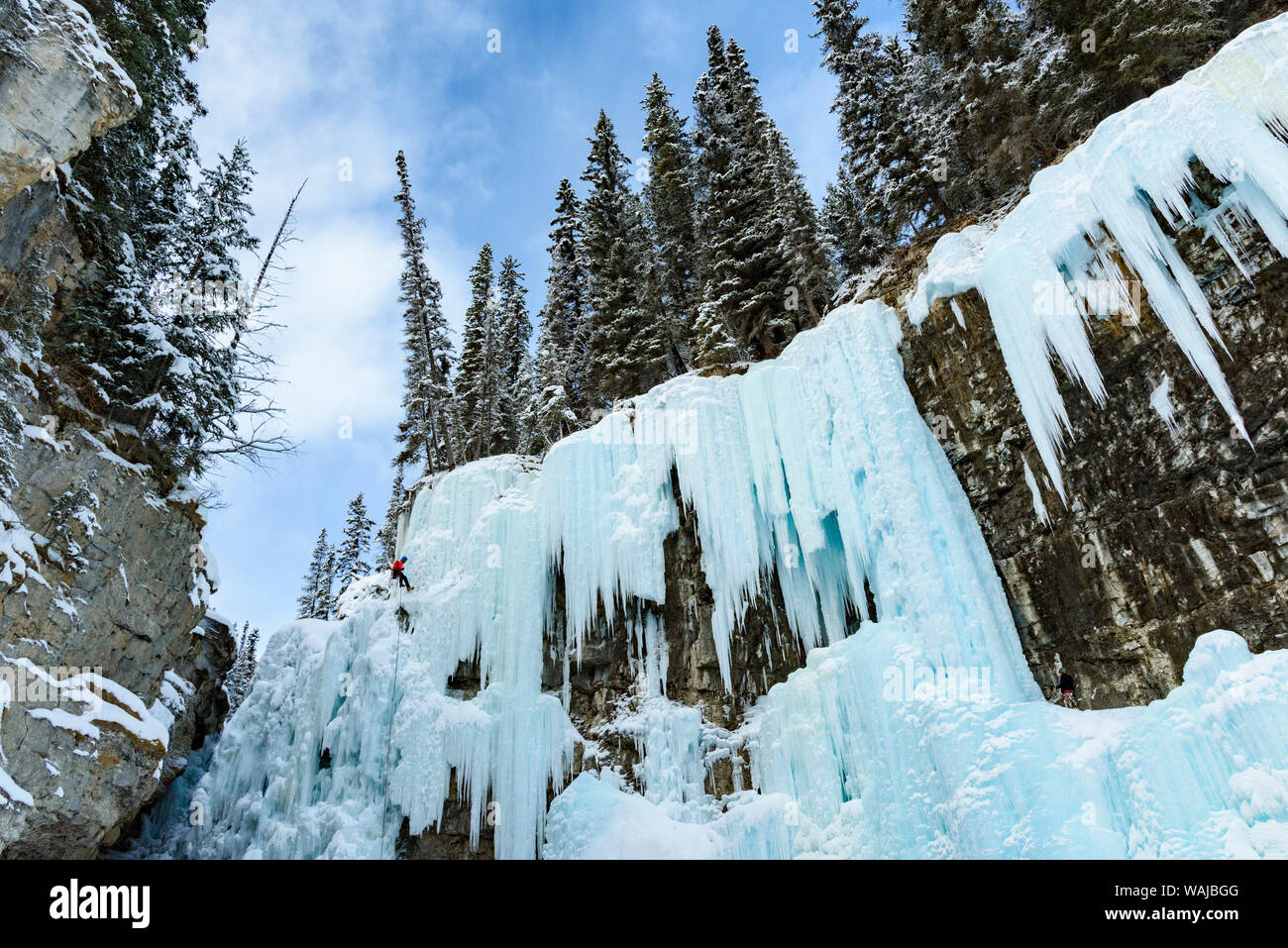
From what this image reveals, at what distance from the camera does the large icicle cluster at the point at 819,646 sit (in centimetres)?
701

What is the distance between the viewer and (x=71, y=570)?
9.77 meters

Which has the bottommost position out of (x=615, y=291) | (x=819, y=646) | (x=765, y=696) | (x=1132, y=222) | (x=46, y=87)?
(x=765, y=696)

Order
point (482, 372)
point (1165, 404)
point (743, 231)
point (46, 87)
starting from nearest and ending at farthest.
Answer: point (1165, 404) → point (46, 87) → point (743, 231) → point (482, 372)

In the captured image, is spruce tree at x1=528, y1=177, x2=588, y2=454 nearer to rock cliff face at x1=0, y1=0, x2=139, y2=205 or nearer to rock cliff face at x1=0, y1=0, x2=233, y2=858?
rock cliff face at x1=0, y1=0, x2=233, y2=858

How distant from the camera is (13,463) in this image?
925cm

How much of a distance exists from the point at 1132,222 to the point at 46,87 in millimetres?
13623

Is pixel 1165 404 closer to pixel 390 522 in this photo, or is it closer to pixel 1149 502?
pixel 1149 502

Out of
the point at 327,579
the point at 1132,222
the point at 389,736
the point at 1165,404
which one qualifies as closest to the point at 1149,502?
the point at 1165,404

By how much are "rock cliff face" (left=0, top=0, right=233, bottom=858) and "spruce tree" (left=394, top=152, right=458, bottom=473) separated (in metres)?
8.18

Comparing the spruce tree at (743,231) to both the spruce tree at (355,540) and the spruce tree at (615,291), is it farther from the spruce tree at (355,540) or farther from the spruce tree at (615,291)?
the spruce tree at (355,540)

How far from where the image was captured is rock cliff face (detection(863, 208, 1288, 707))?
7.28m
